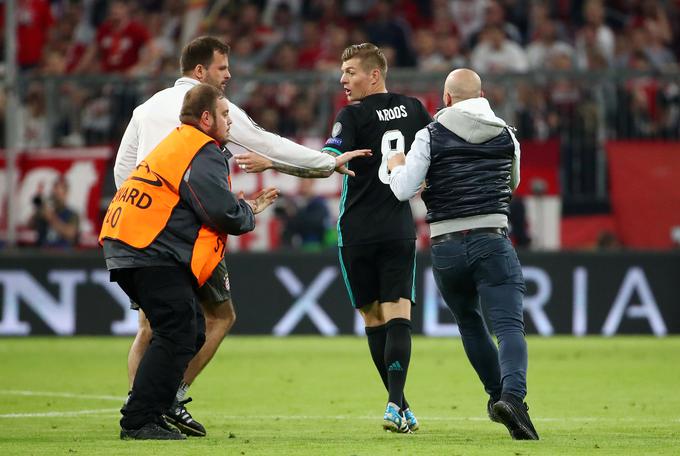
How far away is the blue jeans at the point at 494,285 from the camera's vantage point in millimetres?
7926

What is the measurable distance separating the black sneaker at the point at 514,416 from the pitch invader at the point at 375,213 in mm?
1093

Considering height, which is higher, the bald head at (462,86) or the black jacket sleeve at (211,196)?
the bald head at (462,86)

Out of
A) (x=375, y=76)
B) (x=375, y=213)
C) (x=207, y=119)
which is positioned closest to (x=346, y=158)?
(x=375, y=213)

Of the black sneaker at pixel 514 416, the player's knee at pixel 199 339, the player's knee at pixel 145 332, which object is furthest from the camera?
the player's knee at pixel 145 332

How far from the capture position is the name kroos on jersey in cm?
891

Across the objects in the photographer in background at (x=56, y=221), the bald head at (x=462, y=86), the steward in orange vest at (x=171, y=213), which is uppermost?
the bald head at (x=462, y=86)

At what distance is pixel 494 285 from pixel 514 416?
84 cm

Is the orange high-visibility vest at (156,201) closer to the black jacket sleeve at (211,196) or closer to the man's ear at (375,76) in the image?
the black jacket sleeve at (211,196)

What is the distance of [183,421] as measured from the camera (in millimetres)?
8281

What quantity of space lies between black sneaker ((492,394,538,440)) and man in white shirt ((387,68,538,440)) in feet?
1.06

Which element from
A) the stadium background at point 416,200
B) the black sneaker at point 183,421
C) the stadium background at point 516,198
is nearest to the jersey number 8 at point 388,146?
the black sneaker at point 183,421

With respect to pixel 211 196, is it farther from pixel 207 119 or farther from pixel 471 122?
pixel 471 122

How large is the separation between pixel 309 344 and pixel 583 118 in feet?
15.9

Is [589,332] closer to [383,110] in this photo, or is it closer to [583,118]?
[583,118]
